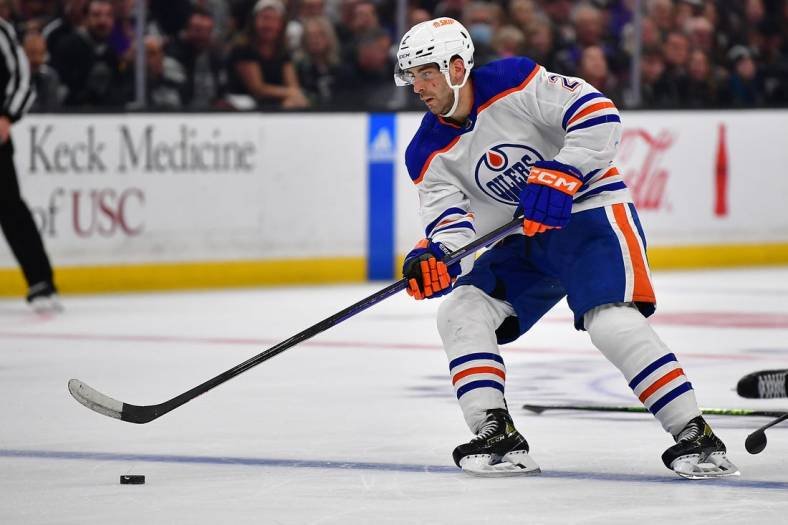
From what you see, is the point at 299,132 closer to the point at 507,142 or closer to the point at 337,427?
the point at 337,427

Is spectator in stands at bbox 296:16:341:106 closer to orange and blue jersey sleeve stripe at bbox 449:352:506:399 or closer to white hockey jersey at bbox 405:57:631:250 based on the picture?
white hockey jersey at bbox 405:57:631:250

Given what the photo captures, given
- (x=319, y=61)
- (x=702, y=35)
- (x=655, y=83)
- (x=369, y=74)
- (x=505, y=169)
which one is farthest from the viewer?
(x=702, y=35)

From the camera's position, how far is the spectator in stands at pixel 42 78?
7996 millimetres

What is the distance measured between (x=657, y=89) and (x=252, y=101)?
2.58 metres

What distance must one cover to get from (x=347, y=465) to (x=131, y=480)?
20.9 inches

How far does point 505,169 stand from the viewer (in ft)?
13.3

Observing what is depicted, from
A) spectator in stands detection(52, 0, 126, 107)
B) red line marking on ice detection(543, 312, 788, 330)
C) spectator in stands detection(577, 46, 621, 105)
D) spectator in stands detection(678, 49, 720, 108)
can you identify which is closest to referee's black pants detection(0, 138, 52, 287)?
spectator in stands detection(52, 0, 126, 107)

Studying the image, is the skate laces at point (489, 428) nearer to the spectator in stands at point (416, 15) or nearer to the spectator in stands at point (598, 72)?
the spectator in stands at point (416, 15)

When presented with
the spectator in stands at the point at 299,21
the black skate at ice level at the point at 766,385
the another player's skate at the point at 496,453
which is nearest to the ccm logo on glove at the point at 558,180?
the another player's skate at the point at 496,453

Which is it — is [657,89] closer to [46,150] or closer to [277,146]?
[277,146]

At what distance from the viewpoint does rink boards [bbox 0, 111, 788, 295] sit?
27.0ft

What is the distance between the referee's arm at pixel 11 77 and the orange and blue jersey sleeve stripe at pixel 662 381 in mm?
4424

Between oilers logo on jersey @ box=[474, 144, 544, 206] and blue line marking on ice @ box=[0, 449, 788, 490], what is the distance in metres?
0.68

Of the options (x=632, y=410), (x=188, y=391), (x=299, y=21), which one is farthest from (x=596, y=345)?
(x=299, y=21)
